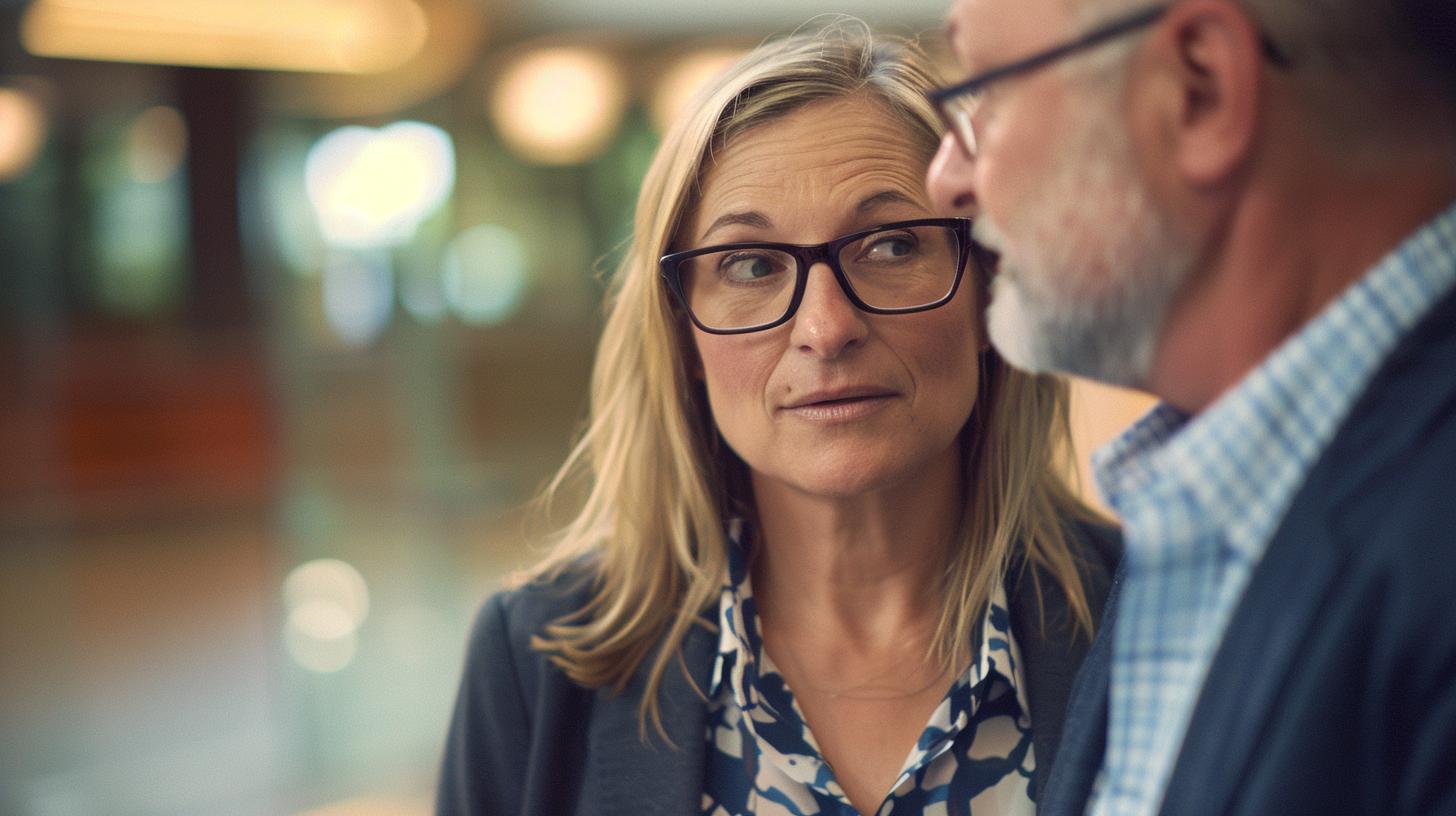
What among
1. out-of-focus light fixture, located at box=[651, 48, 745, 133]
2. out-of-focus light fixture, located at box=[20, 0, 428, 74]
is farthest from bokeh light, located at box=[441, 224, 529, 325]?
out-of-focus light fixture, located at box=[651, 48, 745, 133]

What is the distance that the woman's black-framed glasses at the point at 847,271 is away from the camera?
4.40 feet

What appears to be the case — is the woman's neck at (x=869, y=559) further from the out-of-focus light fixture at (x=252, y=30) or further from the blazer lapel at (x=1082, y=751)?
the out-of-focus light fixture at (x=252, y=30)

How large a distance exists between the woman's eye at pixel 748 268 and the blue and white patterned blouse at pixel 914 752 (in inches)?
16.8

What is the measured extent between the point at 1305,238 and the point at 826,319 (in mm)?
564

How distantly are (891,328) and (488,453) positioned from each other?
5.15 metres

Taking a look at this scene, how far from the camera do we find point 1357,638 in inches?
29.4

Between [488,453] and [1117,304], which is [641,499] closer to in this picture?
[1117,304]

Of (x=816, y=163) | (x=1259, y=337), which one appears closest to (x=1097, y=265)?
(x=1259, y=337)

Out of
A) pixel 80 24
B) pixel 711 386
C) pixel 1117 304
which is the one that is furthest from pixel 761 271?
pixel 80 24

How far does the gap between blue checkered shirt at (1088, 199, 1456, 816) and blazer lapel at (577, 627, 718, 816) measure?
543 millimetres

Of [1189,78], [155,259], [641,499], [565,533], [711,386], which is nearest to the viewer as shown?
[1189,78]

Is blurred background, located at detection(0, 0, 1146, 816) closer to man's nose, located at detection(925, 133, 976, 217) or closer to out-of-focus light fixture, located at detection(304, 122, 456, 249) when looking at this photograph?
out-of-focus light fixture, located at detection(304, 122, 456, 249)

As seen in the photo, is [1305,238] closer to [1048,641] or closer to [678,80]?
[1048,641]

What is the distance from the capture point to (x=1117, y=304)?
0.88 meters
